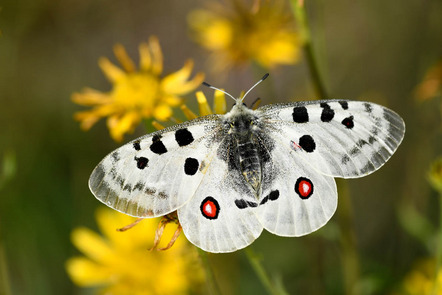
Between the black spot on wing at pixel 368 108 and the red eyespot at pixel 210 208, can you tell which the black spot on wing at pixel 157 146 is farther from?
the black spot on wing at pixel 368 108

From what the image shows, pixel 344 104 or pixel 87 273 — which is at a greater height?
pixel 87 273

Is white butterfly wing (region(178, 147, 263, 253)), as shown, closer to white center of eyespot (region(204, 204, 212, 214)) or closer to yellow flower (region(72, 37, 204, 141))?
white center of eyespot (region(204, 204, 212, 214))

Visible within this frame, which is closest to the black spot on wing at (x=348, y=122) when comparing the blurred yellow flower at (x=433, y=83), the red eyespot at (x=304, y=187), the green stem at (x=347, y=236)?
the red eyespot at (x=304, y=187)

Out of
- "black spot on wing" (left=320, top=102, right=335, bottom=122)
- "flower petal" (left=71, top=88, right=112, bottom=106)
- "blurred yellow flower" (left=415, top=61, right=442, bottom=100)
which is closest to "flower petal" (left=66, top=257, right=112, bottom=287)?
"flower petal" (left=71, top=88, right=112, bottom=106)

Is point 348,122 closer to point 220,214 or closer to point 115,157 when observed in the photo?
point 220,214

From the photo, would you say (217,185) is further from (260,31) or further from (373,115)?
(260,31)

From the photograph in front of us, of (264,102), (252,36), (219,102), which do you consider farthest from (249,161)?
(264,102)

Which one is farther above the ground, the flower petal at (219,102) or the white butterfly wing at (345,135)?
the flower petal at (219,102)
